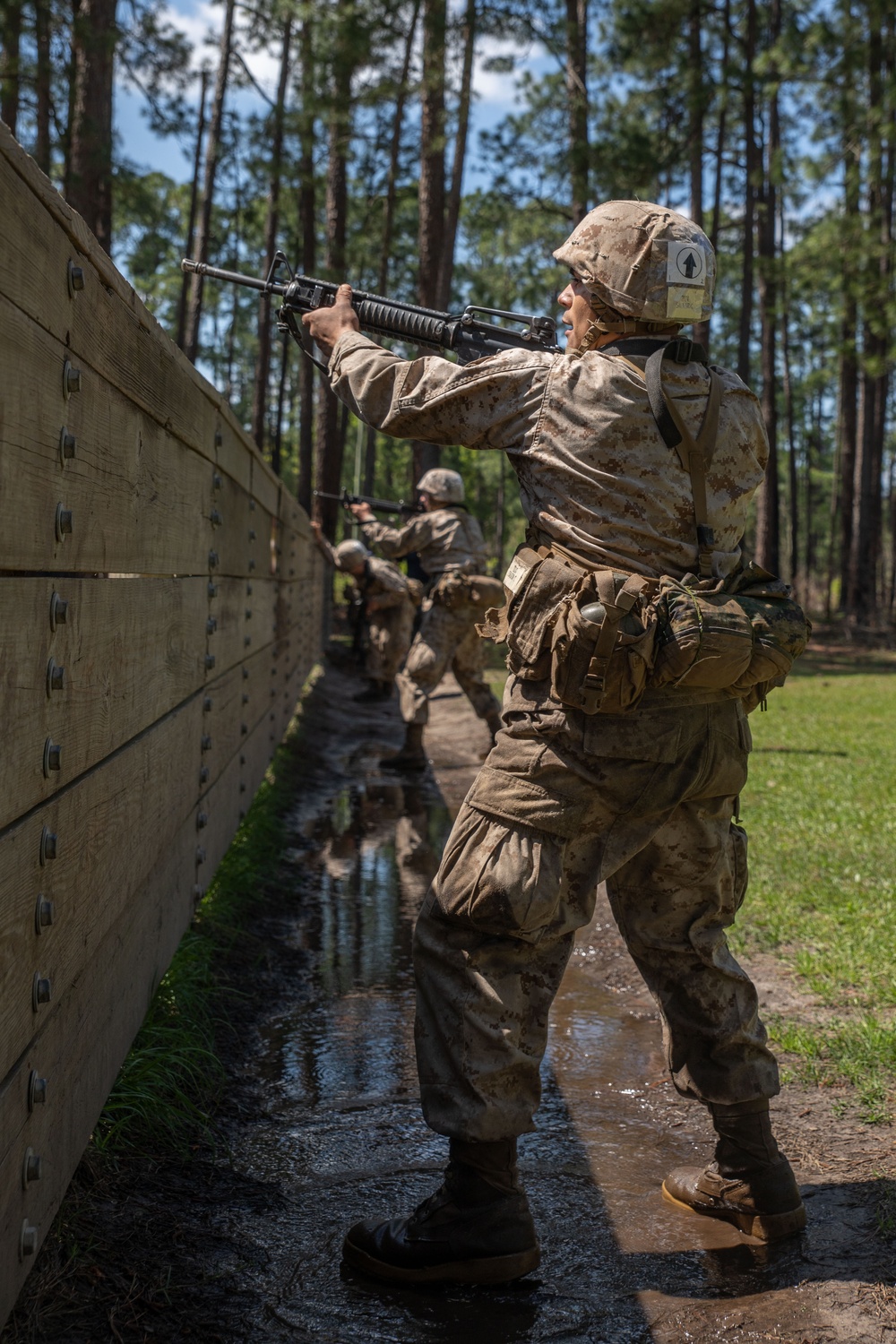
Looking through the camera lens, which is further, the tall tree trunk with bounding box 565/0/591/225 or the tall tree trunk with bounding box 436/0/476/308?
the tall tree trunk with bounding box 565/0/591/225

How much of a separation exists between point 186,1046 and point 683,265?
2489 millimetres

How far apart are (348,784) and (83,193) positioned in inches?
299

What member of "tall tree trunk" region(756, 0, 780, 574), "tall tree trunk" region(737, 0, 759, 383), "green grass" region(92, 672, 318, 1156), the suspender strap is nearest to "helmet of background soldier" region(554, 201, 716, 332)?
the suspender strap

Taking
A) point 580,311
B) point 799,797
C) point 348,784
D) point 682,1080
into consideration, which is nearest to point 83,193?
point 348,784

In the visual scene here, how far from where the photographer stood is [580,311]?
3016mm

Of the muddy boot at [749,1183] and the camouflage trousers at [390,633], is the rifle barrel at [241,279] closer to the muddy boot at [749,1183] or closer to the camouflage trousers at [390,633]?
the muddy boot at [749,1183]

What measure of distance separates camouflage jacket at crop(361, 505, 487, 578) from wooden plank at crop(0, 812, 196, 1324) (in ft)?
21.5

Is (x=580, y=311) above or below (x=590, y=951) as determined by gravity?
above

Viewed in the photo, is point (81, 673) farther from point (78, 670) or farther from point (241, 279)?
point (241, 279)

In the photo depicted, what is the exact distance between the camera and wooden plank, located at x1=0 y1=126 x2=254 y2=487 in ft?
6.05

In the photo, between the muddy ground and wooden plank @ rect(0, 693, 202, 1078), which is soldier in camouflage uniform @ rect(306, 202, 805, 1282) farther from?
wooden plank @ rect(0, 693, 202, 1078)

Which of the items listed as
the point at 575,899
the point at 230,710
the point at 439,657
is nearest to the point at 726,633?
the point at 575,899

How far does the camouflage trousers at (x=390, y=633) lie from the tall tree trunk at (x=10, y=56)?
21.4 ft

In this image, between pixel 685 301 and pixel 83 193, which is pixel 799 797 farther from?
pixel 83 193
